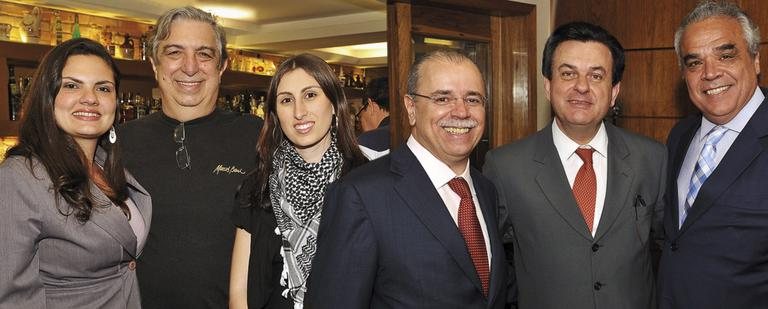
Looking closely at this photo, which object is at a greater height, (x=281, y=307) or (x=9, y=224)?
(x=9, y=224)

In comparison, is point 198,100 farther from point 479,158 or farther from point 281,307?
point 479,158

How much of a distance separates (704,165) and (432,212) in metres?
1.13

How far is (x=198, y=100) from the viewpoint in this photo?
2.44 m

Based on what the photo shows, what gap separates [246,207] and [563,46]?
1259mm

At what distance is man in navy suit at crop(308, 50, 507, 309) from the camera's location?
1.72m

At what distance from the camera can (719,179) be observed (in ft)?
7.09

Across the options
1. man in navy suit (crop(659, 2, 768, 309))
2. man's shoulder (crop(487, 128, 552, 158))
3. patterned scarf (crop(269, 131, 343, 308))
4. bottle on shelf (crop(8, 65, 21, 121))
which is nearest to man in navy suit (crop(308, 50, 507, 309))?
patterned scarf (crop(269, 131, 343, 308))

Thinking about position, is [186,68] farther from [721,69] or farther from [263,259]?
[721,69]

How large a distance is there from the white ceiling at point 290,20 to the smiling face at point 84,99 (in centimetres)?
410

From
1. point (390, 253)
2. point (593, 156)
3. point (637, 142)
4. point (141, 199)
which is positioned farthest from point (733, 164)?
point (141, 199)

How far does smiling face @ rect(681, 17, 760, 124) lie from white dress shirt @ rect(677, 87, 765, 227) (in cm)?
2

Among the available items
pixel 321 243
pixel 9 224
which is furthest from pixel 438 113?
pixel 9 224

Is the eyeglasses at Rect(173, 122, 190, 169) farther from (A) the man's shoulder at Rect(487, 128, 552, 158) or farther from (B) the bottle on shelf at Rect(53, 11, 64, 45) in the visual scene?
(B) the bottle on shelf at Rect(53, 11, 64, 45)

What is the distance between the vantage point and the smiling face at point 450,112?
1.84m
